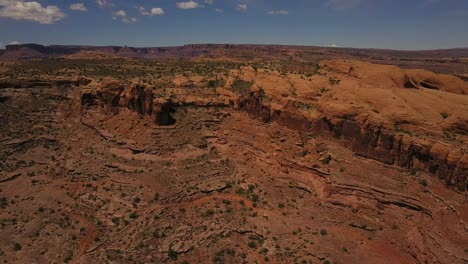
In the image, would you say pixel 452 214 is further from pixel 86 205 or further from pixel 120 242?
pixel 86 205

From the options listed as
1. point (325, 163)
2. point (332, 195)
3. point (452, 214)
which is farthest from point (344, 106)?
point (452, 214)

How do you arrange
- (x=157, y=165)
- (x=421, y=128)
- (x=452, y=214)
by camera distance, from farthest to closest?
(x=157, y=165) < (x=421, y=128) < (x=452, y=214)

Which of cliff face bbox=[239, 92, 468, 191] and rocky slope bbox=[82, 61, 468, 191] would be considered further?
rocky slope bbox=[82, 61, 468, 191]

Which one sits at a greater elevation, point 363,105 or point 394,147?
point 363,105

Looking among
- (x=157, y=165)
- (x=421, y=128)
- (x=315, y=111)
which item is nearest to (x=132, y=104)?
(x=157, y=165)

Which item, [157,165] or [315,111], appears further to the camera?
[157,165]

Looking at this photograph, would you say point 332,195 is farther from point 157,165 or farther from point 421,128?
point 157,165

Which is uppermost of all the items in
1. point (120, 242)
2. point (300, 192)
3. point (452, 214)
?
point (452, 214)

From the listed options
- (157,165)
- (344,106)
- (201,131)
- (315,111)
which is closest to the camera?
(344,106)

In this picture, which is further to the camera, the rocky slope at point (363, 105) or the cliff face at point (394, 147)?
the rocky slope at point (363, 105)

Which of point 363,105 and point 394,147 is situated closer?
point 394,147

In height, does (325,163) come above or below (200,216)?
above
